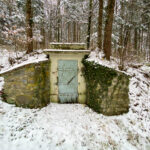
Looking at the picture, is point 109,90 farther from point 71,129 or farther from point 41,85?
point 41,85

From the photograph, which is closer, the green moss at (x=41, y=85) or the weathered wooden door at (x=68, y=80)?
the green moss at (x=41, y=85)

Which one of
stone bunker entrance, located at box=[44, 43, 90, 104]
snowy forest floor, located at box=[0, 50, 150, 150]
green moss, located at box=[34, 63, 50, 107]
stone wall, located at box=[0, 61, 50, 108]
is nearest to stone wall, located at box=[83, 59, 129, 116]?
snowy forest floor, located at box=[0, 50, 150, 150]

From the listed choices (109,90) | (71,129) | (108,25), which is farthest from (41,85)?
(108,25)

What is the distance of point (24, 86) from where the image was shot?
164 inches

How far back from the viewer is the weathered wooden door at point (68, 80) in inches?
193

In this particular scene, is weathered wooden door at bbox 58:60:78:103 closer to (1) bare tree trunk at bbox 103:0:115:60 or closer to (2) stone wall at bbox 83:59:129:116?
(2) stone wall at bbox 83:59:129:116

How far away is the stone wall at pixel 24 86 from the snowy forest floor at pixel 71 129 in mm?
275

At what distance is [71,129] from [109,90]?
1969 mm

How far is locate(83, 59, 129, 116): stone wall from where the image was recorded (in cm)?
411

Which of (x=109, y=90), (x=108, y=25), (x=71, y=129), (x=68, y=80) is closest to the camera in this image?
(x=71, y=129)

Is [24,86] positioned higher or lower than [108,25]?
lower

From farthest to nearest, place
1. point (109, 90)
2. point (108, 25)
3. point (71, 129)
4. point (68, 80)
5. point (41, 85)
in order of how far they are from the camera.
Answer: point (108, 25) < point (68, 80) < point (41, 85) < point (109, 90) < point (71, 129)

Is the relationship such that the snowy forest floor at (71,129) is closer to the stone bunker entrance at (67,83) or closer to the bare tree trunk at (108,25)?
the stone bunker entrance at (67,83)

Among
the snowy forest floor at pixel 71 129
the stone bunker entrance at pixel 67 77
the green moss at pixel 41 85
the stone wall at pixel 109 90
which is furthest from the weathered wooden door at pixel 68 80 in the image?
the stone wall at pixel 109 90
